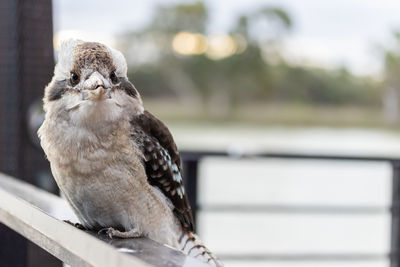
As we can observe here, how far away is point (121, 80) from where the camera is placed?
81 centimetres

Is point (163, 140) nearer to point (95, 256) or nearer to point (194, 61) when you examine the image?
point (95, 256)

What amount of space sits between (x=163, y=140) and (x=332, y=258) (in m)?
1.14

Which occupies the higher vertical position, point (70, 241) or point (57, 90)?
point (57, 90)

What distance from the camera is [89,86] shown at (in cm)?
72

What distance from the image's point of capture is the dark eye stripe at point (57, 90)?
0.80m

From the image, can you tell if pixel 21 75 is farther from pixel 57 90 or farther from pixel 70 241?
pixel 70 241

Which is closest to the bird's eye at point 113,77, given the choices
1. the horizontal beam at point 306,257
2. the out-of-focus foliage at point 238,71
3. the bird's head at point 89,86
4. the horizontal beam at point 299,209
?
the bird's head at point 89,86

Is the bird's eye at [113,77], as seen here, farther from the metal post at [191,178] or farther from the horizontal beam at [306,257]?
the horizontal beam at [306,257]

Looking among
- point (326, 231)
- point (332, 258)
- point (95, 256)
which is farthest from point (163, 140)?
point (326, 231)

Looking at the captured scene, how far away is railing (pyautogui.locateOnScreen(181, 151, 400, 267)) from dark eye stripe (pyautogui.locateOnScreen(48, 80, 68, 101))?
2.78 feet

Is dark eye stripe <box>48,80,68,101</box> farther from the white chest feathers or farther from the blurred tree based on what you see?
the blurred tree

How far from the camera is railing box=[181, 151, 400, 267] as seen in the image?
168cm

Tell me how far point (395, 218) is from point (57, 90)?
1.38m

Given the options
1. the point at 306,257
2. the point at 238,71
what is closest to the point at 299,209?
the point at 306,257
